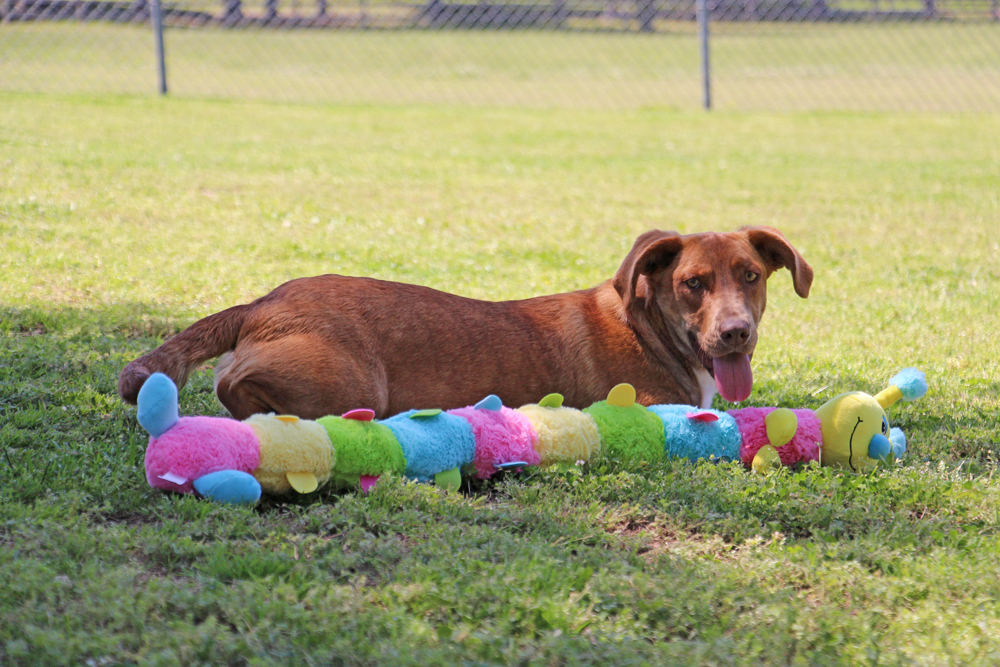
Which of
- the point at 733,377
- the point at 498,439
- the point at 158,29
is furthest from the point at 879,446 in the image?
the point at 158,29

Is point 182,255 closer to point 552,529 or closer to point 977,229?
point 552,529

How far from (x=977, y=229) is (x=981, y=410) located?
215 inches

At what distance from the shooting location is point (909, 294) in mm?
7098

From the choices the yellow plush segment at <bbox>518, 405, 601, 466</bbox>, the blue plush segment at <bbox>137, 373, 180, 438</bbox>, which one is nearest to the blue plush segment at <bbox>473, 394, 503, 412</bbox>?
the yellow plush segment at <bbox>518, 405, 601, 466</bbox>

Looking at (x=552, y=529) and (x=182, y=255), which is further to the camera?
(x=182, y=255)

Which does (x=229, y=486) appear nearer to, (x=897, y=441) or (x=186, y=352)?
(x=186, y=352)

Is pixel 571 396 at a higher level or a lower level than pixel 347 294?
lower

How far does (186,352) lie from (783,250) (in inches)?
104

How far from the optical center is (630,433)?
3854 millimetres

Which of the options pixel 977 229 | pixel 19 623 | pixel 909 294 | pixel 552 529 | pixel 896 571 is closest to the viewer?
pixel 19 623

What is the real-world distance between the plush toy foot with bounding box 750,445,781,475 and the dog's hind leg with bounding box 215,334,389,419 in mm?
1546

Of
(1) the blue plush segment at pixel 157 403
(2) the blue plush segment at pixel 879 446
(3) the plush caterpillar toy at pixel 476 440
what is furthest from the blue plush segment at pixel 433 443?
(2) the blue plush segment at pixel 879 446

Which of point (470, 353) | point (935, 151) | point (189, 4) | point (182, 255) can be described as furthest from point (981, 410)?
point (189, 4)

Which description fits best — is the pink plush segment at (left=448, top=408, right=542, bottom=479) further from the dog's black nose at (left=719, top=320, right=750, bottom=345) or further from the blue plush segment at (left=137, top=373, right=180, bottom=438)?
the blue plush segment at (left=137, top=373, right=180, bottom=438)
